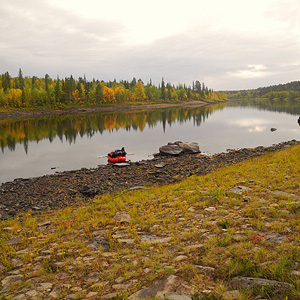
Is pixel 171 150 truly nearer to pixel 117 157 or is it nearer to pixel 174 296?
pixel 117 157

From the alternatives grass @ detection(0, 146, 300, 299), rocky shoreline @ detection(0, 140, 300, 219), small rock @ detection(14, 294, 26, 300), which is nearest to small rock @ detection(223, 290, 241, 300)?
grass @ detection(0, 146, 300, 299)

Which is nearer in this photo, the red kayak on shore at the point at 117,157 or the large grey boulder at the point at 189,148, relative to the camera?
the red kayak on shore at the point at 117,157

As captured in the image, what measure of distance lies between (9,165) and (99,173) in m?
17.3

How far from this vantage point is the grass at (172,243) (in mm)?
5203

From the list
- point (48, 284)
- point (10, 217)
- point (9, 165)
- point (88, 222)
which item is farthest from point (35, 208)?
point (9, 165)

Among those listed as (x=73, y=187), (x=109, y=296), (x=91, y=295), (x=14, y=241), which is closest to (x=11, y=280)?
(x=91, y=295)

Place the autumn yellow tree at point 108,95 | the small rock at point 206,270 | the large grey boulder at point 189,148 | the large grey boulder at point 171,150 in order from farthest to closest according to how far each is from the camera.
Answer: the autumn yellow tree at point 108,95
the large grey boulder at point 189,148
the large grey boulder at point 171,150
the small rock at point 206,270

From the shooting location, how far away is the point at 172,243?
22.9 ft

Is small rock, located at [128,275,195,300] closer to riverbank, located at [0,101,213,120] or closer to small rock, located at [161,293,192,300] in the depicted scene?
small rock, located at [161,293,192,300]

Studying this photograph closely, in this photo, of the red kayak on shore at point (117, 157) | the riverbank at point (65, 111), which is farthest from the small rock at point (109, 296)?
the riverbank at point (65, 111)

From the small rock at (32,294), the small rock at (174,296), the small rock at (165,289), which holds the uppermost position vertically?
the small rock at (174,296)

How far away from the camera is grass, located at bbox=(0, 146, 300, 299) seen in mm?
5203

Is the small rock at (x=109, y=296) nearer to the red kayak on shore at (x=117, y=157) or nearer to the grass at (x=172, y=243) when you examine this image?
the grass at (x=172, y=243)

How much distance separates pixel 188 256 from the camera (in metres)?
6.08
